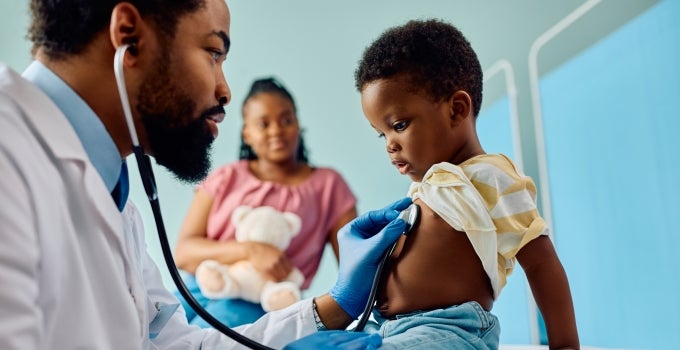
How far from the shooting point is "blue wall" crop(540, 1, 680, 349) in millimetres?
1720

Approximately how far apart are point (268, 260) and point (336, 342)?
1274mm

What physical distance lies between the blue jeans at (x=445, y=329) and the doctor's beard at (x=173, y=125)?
410 mm

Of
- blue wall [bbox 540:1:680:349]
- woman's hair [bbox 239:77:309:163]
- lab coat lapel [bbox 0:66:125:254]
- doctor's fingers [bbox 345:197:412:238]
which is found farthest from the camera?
woman's hair [bbox 239:77:309:163]

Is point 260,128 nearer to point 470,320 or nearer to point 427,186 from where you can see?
point 427,186

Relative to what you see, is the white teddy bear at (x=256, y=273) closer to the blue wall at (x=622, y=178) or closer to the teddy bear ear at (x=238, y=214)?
the teddy bear ear at (x=238, y=214)

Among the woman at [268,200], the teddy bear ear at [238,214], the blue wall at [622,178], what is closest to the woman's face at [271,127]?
the woman at [268,200]

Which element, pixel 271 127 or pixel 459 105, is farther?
pixel 271 127

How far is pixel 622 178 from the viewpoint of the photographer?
6.18 feet

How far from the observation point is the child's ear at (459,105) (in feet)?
3.89

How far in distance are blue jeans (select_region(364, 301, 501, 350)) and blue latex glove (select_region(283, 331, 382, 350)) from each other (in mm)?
25

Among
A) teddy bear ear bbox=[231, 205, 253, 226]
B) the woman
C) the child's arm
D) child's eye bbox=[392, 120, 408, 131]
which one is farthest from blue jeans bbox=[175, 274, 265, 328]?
the child's arm

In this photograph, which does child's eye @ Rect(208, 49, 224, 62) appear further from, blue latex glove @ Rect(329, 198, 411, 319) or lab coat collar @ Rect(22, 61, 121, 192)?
blue latex glove @ Rect(329, 198, 411, 319)

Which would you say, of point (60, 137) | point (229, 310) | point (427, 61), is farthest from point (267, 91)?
point (60, 137)

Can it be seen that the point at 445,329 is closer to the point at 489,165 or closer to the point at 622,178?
the point at 489,165
